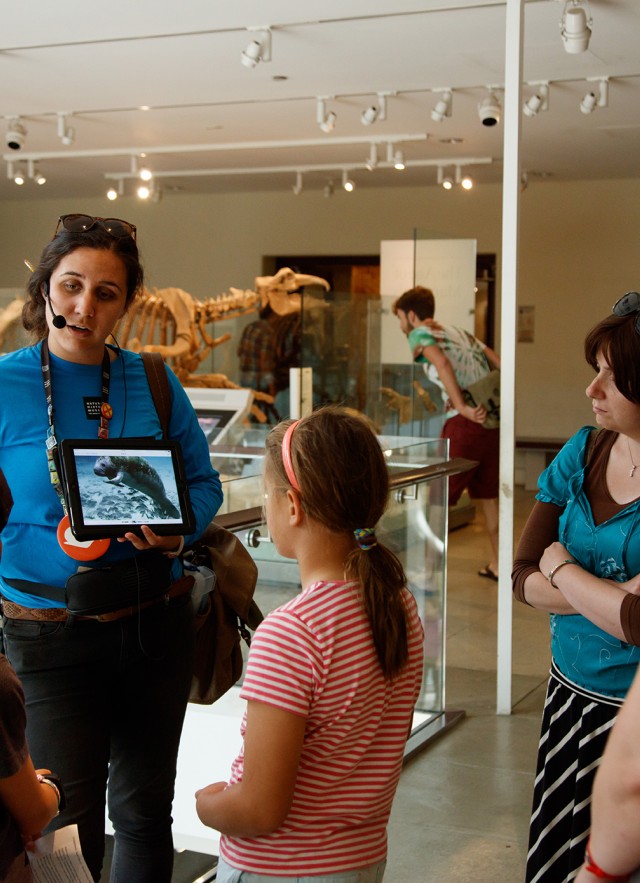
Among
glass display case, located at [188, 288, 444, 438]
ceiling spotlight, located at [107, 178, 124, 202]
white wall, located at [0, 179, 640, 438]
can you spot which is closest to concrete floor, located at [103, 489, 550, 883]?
glass display case, located at [188, 288, 444, 438]

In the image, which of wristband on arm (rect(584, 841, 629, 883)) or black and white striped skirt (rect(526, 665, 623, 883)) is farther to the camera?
black and white striped skirt (rect(526, 665, 623, 883))

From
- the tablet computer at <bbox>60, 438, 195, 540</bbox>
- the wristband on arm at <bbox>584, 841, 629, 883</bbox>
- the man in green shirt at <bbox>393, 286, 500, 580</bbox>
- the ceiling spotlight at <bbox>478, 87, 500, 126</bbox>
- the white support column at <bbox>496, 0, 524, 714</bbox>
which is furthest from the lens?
the ceiling spotlight at <bbox>478, 87, 500, 126</bbox>

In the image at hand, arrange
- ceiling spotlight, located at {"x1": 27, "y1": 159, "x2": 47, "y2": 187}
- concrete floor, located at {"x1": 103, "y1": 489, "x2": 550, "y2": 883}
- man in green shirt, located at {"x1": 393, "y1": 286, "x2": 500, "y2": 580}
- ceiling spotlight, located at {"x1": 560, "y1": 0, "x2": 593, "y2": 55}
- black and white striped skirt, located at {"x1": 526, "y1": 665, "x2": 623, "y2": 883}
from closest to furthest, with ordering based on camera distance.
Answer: black and white striped skirt, located at {"x1": 526, "y1": 665, "x2": 623, "y2": 883} → concrete floor, located at {"x1": 103, "y1": 489, "x2": 550, "y2": 883} → ceiling spotlight, located at {"x1": 560, "y1": 0, "x2": 593, "y2": 55} → man in green shirt, located at {"x1": 393, "y1": 286, "x2": 500, "y2": 580} → ceiling spotlight, located at {"x1": 27, "y1": 159, "x2": 47, "y2": 187}

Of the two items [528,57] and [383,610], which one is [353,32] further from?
[383,610]

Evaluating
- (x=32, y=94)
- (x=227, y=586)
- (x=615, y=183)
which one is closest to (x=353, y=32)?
(x=32, y=94)

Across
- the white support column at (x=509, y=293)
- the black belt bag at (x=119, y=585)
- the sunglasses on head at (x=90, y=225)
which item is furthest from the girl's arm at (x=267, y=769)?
the white support column at (x=509, y=293)

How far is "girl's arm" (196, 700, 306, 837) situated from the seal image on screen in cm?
61

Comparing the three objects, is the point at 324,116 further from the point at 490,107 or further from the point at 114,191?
the point at 114,191

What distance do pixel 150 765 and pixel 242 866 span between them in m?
0.56

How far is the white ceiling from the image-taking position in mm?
6082

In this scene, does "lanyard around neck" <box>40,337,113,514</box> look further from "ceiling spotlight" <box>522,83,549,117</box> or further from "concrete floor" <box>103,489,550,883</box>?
"ceiling spotlight" <box>522,83,549,117</box>

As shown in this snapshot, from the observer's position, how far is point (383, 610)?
149 centimetres

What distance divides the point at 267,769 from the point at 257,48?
5380 millimetres

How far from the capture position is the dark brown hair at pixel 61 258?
2.03 metres
